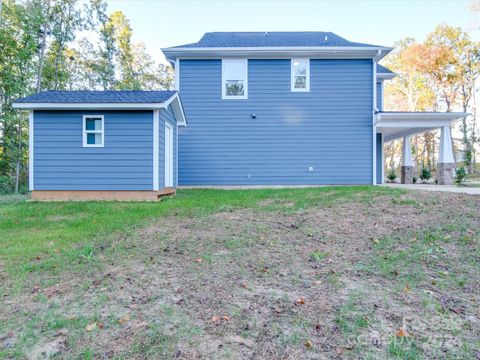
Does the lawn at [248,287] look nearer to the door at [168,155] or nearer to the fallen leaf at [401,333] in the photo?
the fallen leaf at [401,333]

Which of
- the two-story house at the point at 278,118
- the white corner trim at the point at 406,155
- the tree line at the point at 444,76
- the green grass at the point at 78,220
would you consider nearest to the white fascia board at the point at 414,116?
the two-story house at the point at 278,118

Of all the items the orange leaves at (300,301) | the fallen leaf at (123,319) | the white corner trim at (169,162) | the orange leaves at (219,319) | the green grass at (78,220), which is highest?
the white corner trim at (169,162)

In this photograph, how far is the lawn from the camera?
190cm

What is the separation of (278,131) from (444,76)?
17.0 meters

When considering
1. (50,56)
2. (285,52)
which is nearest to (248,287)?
(285,52)

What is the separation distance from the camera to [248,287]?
8.68ft

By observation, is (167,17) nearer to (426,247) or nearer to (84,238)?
(84,238)

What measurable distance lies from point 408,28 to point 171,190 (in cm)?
2299

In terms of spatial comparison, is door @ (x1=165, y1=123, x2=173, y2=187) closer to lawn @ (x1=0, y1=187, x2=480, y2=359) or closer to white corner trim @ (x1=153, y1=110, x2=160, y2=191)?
white corner trim @ (x1=153, y1=110, x2=160, y2=191)

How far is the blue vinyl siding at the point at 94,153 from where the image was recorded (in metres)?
7.68

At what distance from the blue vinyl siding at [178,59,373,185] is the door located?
1297 mm

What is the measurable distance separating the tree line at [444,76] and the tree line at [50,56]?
17992 millimetres

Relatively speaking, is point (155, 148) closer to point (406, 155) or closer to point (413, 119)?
point (413, 119)

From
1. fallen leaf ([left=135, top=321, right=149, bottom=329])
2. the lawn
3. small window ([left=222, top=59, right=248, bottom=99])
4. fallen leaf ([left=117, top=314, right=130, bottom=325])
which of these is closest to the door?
small window ([left=222, top=59, right=248, bottom=99])
